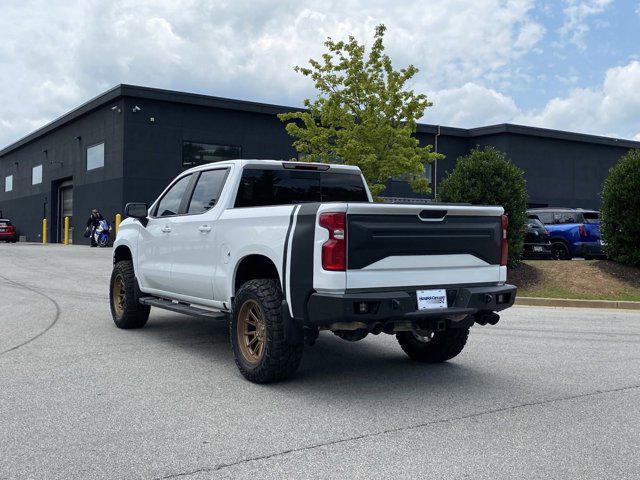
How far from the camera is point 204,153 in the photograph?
33.3 metres

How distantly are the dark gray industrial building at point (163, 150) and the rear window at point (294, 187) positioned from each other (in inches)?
999

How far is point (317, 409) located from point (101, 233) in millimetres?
28784

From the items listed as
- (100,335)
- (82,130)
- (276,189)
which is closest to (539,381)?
(276,189)

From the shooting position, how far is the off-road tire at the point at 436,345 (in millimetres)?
6633

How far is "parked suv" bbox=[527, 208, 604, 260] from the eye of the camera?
1945cm

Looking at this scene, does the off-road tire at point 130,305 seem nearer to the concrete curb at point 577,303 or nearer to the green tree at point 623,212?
the concrete curb at point 577,303

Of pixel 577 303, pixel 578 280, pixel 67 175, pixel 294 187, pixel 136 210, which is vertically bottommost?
pixel 577 303

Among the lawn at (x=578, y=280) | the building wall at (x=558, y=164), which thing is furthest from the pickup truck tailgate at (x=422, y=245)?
the building wall at (x=558, y=164)

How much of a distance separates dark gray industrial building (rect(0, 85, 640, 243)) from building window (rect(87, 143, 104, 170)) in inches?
2.3

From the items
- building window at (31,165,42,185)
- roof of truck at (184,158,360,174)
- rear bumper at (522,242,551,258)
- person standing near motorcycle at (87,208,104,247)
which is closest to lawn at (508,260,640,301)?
rear bumper at (522,242,551,258)

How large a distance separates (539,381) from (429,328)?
4.45ft

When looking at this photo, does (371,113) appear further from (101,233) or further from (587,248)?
(101,233)

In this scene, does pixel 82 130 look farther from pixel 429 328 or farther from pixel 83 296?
pixel 429 328

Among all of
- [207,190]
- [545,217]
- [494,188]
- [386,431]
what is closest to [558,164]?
[545,217]
